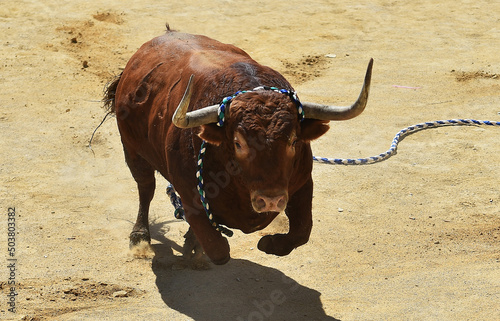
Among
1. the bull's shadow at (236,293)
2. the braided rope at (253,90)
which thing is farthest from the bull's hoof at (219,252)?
the braided rope at (253,90)

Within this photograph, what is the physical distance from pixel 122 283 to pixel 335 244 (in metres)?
1.94

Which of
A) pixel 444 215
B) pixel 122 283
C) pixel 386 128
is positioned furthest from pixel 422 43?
pixel 122 283

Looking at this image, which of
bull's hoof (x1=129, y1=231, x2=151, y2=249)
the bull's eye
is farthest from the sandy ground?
the bull's eye

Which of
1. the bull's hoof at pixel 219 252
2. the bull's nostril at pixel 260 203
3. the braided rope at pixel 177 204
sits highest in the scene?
the bull's nostril at pixel 260 203

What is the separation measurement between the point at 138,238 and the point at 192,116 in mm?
2370

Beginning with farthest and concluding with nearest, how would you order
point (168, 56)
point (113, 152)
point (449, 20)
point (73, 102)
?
1. point (449, 20)
2. point (73, 102)
3. point (113, 152)
4. point (168, 56)

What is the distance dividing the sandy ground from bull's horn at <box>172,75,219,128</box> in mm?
1580

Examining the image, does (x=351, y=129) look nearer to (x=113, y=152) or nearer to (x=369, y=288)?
(x=113, y=152)

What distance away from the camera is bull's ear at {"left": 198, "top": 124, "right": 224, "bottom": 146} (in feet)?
17.2

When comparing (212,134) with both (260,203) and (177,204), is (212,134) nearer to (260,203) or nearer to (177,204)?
(260,203)

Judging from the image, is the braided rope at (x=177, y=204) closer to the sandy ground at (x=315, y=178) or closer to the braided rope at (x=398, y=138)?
the sandy ground at (x=315, y=178)

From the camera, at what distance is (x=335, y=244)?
7.05 meters

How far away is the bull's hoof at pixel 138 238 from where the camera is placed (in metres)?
7.17

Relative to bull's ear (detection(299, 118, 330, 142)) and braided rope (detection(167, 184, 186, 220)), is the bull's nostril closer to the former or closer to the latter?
bull's ear (detection(299, 118, 330, 142))
